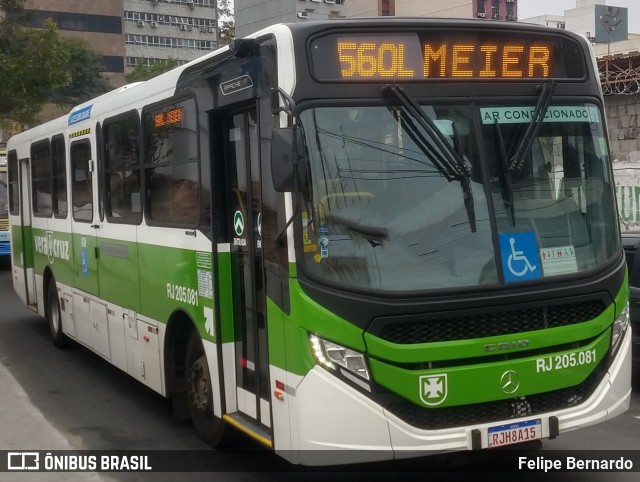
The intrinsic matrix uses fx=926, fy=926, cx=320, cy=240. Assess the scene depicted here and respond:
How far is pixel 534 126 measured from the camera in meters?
5.86

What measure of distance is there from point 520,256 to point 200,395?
308cm

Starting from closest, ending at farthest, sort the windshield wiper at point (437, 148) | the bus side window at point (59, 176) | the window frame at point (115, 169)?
the windshield wiper at point (437, 148), the window frame at point (115, 169), the bus side window at point (59, 176)

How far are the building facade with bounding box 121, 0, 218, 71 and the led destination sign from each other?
3547 inches

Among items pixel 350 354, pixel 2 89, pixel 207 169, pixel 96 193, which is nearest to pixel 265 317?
pixel 350 354

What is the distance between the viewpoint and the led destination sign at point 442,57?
5.63 m

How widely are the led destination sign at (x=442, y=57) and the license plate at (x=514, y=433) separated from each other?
2172mm

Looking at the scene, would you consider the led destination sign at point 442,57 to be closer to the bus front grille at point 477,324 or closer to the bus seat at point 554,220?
the bus seat at point 554,220

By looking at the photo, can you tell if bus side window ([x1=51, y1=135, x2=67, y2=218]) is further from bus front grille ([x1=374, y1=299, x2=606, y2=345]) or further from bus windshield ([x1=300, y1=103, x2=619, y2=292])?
bus front grille ([x1=374, y1=299, x2=606, y2=345])

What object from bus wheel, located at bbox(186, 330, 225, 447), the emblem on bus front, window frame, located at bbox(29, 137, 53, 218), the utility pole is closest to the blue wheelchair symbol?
window frame, located at bbox(29, 137, 53, 218)

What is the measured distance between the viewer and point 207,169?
6.89 m

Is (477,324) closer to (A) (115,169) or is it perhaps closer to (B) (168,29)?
(A) (115,169)

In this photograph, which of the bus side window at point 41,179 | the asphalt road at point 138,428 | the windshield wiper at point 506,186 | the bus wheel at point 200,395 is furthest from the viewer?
the bus side window at point 41,179

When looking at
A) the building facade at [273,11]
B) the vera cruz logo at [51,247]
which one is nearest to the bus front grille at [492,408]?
the vera cruz logo at [51,247]

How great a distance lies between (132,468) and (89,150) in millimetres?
4260
